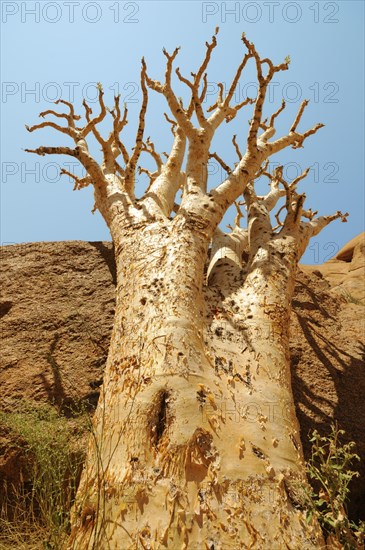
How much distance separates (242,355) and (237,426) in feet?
2.24

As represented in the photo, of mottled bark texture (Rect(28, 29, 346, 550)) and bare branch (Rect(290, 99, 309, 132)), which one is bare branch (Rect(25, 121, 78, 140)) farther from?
bare branch (Rect(290, 99, 309, 132))

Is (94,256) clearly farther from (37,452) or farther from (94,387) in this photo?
(37,452)

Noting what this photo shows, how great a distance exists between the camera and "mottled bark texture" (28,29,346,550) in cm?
232

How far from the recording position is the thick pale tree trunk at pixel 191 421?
90.5 inches

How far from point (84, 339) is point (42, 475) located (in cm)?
198

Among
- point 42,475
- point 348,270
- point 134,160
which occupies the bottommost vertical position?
point 42,475

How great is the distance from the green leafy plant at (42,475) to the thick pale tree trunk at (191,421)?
0.46 metres

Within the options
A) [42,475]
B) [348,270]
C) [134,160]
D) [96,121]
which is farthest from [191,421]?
[348,270]

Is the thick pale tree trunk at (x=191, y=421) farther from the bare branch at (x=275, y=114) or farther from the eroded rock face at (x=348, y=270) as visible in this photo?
the eroded rock face at (x=348, y=270)

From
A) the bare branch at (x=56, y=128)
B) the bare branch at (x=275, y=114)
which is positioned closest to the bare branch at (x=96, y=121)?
the bare branch at (x=56, y=128)

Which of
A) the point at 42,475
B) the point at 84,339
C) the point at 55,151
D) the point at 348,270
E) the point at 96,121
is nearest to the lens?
the point at 42,475

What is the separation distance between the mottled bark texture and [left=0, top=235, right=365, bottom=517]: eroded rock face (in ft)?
3.83

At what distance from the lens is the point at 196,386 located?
2.86 metres

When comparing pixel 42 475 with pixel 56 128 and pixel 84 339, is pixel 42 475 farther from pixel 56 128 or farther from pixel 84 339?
pixel 56 128
